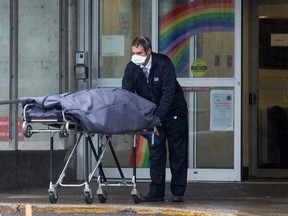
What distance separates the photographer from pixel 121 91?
9.19 meters

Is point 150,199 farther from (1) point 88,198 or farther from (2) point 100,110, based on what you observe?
(2) point 100,110

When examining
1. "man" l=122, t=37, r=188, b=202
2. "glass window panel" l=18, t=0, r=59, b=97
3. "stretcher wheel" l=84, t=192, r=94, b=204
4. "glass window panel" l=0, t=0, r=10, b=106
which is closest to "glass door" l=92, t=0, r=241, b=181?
"glass window panel" l=18, t=0, r=59, b=97

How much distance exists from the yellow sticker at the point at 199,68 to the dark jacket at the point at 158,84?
2.13m

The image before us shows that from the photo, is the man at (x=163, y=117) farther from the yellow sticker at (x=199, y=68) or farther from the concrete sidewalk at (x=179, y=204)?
the yellow sticker at (x=199, y=68)

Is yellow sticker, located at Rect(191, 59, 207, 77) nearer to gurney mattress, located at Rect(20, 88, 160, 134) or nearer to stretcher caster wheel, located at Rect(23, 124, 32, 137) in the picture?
gurney mattress, located at Rect(20, 88, 160, 134)

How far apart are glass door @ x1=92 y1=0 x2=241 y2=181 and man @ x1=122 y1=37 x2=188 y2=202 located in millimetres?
2042

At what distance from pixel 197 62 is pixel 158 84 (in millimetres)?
2390

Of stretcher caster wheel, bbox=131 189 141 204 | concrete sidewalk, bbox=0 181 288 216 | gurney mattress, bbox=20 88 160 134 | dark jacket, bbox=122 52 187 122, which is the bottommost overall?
concrete sidewalk, bbox=0 181 288 216

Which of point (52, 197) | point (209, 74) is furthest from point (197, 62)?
point (52, 197)

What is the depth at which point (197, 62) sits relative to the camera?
1197 cm

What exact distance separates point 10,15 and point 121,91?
274cm

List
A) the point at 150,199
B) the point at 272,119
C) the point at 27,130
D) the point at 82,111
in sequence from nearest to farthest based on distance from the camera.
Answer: the point at 82,111, the point at 27,130, the point at 150,199, the point at 272,119

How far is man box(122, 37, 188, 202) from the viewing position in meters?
9.63

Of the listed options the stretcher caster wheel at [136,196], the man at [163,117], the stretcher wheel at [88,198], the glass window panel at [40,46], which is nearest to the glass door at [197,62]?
the glass window panel at [40,46]
